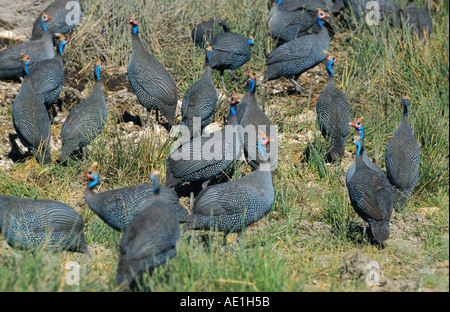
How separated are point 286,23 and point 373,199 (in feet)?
12.0

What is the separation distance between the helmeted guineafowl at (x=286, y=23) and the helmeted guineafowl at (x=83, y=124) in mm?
2674

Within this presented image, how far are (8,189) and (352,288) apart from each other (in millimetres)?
3116

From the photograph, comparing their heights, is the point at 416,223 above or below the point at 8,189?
below

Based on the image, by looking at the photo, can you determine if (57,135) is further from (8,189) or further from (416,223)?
(416,223)

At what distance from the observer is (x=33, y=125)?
19.5ft

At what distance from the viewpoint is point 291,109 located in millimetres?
7008

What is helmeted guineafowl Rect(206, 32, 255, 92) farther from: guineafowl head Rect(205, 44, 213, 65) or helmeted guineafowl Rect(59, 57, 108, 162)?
helmeted guineafowl Rect(59, 57, 108, 162)

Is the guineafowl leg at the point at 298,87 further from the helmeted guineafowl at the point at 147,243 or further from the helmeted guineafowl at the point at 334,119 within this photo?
the helmeted guineafowl at the point at 147,243

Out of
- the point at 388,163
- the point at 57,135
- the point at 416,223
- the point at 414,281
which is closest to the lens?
the point at 414,281

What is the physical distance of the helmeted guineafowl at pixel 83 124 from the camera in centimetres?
591

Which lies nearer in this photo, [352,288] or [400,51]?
[352,288]

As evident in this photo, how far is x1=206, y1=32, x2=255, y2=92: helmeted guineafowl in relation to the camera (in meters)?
7.06

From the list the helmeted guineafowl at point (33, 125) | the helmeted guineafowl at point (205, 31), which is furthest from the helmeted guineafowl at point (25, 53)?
the helmeted guineafowl at point (205, 31)

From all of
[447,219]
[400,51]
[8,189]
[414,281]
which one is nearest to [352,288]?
[414,281]
